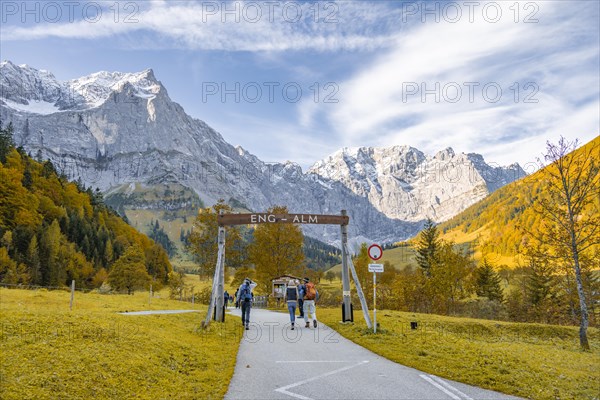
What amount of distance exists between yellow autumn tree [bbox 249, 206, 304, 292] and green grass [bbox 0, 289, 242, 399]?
34186 millimetres

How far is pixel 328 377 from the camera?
1049 cm

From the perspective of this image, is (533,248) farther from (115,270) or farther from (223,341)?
(115,270)

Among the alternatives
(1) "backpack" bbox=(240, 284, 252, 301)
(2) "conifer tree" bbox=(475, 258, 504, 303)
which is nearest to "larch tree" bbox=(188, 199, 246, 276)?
(1) "backpack" bbox=(240, 284, 252, 301)

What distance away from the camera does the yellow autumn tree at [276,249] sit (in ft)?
159

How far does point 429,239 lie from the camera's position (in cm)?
6538

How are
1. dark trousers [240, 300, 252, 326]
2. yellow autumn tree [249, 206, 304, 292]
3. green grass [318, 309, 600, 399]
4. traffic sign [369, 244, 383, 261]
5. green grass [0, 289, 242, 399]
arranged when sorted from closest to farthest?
green grass [0, 289, 242, 399]
green grass [318, 309, 600, 399]
traffic sign [369, 244, 383, 261]
dark trousers [240, 300, 252, 326]
yellow autumn tree [249, 206, 304, 292]

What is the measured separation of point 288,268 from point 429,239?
91.7ft

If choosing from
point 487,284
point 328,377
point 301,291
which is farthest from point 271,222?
point 487,284

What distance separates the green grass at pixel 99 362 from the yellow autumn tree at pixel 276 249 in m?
34.2

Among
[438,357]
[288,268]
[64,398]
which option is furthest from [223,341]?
[288,268]

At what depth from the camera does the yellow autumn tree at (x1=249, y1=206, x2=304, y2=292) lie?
159 feet

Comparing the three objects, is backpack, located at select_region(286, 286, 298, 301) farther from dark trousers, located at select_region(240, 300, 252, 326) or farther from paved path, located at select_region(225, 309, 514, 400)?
paved path, located at select_region(225, 309, 514, 400)

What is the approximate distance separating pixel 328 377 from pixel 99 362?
5.68 metres

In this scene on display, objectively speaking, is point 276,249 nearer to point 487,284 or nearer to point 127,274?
point 127,274
